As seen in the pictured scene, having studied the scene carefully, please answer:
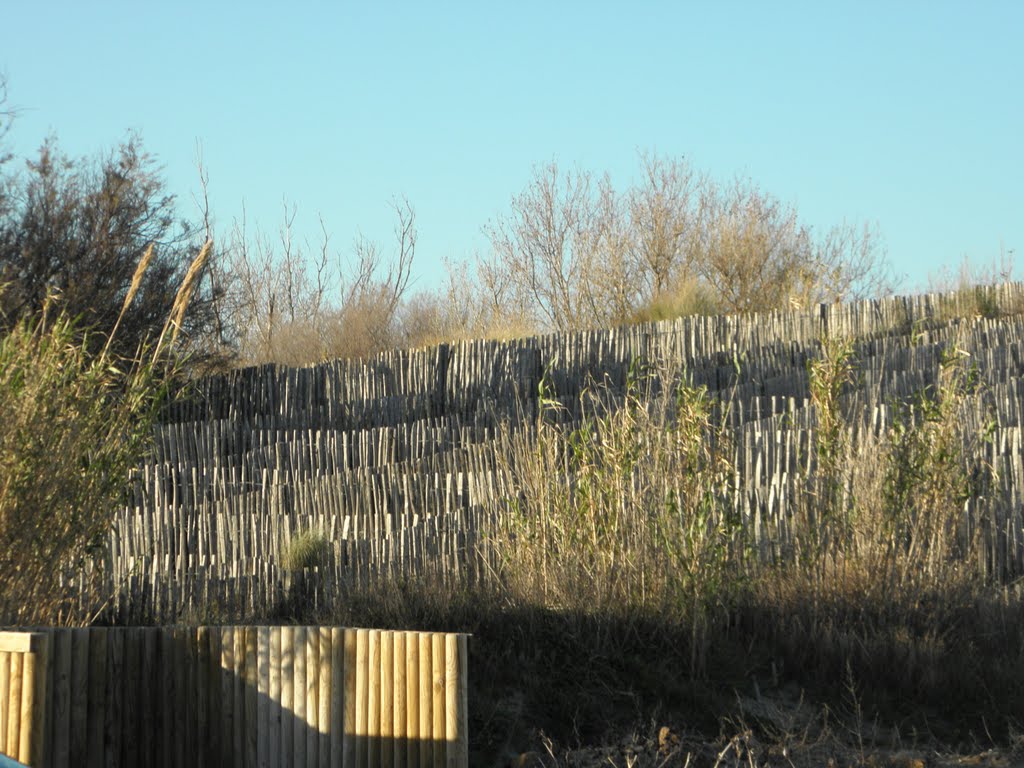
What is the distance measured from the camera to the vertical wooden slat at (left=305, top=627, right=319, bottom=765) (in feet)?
13.9

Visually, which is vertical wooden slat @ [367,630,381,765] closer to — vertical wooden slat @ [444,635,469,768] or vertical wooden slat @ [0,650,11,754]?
vertical wooden slat @ [444,635,469,768]

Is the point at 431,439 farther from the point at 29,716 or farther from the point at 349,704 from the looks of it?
the point at 29,716

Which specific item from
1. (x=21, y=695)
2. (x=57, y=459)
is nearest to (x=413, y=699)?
(x=21, y=695)

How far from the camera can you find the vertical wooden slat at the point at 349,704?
4184 mm

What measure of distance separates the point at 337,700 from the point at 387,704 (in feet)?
0.69

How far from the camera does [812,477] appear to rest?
724cm

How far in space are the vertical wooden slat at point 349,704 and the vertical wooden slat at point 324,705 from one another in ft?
0.19


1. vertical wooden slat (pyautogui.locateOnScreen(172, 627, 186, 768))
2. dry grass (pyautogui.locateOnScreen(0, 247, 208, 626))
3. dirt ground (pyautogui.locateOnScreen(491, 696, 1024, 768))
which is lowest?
dirt ground (pyautogui.locateOnScreen(491, 696, 1024, 768))

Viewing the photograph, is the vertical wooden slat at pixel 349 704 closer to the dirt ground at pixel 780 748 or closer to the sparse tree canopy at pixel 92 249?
the dirt ground at pixel 780 748

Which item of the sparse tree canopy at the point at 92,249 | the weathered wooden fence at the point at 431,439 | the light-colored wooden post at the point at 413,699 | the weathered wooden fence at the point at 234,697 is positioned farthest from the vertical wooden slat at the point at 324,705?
the sparse tree canopy at the point at 92,249

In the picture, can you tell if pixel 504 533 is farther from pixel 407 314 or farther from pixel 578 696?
pixel 407 314

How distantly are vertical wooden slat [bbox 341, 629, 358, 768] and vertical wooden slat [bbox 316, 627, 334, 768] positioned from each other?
0.19ft

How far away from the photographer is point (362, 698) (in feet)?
13.7

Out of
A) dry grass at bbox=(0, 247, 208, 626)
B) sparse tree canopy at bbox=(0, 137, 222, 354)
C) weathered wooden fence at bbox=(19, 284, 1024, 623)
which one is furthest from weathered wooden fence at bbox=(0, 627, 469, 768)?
sparse tree canopy at bbox=(0, 137, 222, 354)
